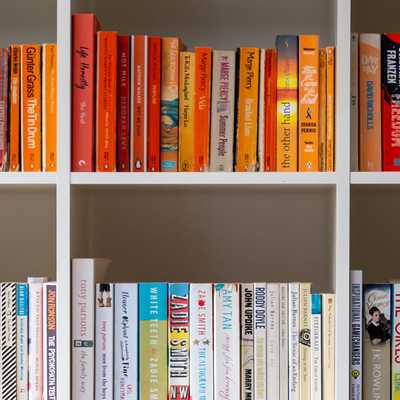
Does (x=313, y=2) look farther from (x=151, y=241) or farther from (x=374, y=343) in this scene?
(x=374, y=343)

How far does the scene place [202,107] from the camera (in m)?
1.44

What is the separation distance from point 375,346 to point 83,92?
0.69 meters

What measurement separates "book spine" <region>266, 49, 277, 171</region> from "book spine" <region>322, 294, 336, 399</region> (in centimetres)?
26

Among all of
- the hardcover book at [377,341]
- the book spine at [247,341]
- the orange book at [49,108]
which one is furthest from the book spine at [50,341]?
the hardcover book at [377,341]

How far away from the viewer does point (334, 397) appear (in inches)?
55.4

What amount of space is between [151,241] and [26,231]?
0.90ft

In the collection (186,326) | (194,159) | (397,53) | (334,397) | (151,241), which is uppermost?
(397,53)

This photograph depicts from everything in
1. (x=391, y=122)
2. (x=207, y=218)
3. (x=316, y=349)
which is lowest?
(x=316, y=349)

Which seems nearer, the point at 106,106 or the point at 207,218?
the point at 106,106

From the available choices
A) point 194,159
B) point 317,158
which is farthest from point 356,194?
point 194,159

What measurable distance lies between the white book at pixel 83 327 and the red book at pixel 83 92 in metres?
0.18

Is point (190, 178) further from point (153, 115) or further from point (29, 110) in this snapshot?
point (29, 110)

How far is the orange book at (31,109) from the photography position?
1.43 m

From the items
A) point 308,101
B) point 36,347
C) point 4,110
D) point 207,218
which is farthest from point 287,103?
point 36,347
